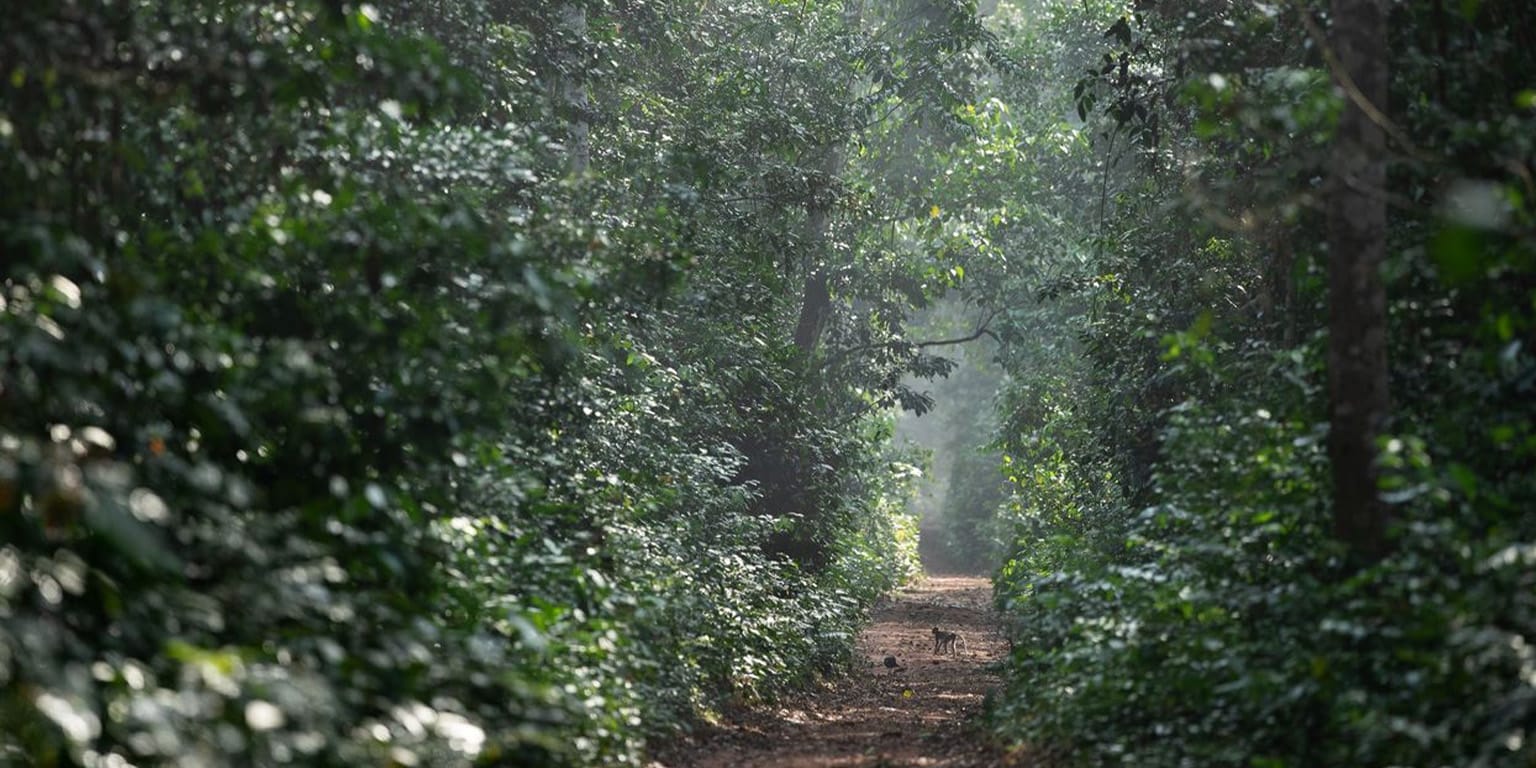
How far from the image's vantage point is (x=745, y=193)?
16.1 m

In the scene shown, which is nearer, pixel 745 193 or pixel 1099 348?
pixel 1099 348

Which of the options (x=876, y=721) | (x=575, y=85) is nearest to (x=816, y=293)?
(x=575, y=85)

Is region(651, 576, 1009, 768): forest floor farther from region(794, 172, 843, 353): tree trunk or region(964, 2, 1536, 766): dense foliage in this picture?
region(794, 172, 843, 353): tree trunk

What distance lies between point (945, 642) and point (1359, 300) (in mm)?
12244

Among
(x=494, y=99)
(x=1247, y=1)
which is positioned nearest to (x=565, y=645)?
(x=494, y=99)

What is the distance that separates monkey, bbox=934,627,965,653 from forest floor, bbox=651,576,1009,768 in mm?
141

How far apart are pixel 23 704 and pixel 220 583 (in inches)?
32.1

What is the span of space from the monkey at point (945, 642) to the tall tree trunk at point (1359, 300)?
11733 mm

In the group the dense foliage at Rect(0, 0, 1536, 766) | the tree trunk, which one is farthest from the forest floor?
the tree trunk

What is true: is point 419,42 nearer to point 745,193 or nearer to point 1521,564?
point 1521,564

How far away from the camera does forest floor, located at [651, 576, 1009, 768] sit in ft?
29.5

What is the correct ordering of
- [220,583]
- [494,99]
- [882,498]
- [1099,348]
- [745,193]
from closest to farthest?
[220,583]
[494,99]
[1099,348]
[745,193]
[882,498]

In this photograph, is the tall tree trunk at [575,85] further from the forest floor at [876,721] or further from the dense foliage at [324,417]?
the forest floor at [876,721]

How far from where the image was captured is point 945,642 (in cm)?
1828
